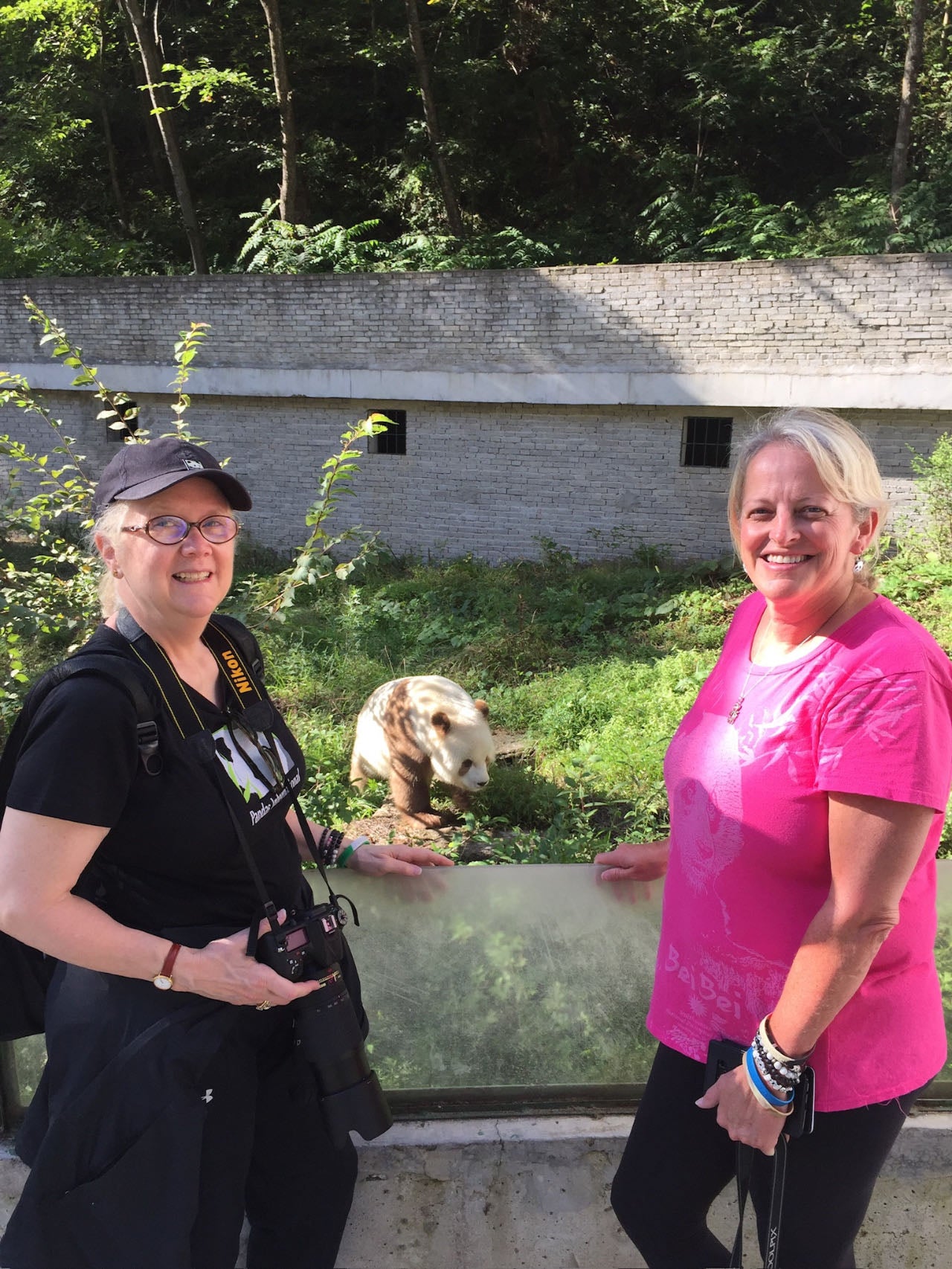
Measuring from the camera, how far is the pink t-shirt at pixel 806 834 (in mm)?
1478

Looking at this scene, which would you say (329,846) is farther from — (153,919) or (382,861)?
(153,919)

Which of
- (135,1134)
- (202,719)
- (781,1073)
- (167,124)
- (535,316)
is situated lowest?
(135,1134)

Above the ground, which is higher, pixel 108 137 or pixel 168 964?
pixel 108 137

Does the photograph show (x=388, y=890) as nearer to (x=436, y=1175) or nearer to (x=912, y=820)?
(x=436, y=1175)

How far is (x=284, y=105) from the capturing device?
1803cm

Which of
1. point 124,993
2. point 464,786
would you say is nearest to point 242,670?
point 124,993

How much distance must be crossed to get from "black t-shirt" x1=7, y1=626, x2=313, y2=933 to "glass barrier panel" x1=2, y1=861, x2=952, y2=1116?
0.57 metres

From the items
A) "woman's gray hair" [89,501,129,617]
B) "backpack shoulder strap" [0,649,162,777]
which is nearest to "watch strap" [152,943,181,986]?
"backpack shoulder strap" [0,649,162,777]

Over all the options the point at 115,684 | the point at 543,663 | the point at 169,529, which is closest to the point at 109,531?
the point at 169,529

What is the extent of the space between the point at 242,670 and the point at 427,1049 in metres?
1.14

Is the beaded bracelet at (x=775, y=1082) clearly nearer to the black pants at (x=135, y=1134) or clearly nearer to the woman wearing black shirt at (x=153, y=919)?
the woman wearing black shirt at (x=153, y=919)

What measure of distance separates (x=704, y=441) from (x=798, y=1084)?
42.0 ft

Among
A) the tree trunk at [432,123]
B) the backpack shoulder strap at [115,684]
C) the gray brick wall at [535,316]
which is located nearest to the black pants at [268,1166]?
the backpack shoulder strap at [115,684]

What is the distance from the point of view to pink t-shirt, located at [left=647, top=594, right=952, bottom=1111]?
4.85 ft
